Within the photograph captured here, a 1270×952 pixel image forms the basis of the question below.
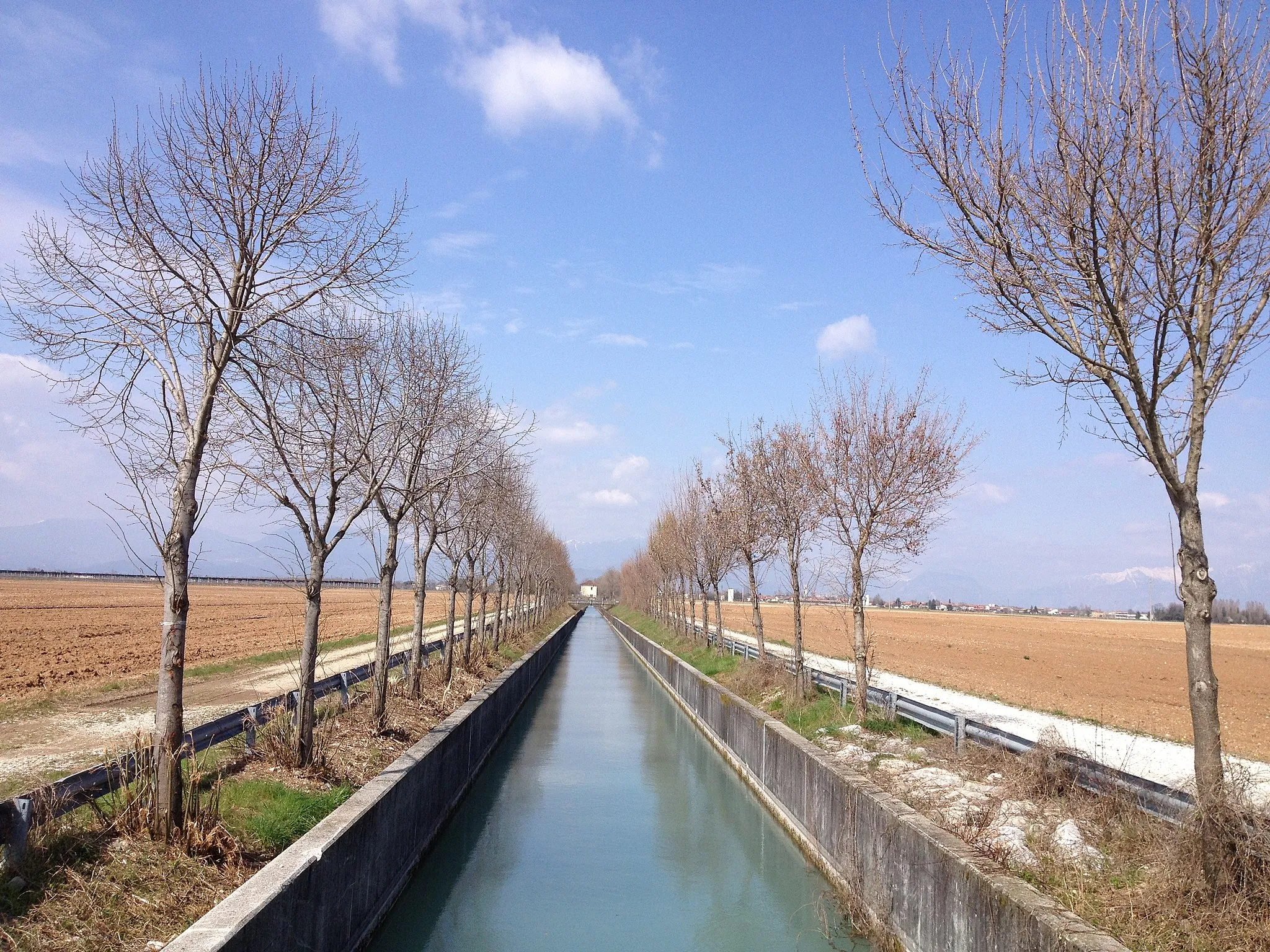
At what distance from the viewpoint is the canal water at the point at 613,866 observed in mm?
10781

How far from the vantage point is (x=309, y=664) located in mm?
11031

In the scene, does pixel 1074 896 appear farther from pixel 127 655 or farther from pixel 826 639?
pixel 826 639

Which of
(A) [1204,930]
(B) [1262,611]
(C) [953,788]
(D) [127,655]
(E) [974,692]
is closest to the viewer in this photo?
(A) [1204,930]

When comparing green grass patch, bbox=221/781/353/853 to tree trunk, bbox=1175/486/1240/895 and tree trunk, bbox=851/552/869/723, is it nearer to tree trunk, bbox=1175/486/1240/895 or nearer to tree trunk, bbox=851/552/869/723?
tree trunk, bbox=1175/486/1240/895

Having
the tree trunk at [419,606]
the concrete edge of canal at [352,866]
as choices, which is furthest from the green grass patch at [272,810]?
the tree trunk at [419,606]

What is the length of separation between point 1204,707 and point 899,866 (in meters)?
3.69

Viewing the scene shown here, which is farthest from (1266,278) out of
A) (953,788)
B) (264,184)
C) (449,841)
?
(449,841)

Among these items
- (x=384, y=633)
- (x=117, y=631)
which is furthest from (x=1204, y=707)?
(x=117, y=631)

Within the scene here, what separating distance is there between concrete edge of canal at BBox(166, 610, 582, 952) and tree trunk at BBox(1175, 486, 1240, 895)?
6156 millimetres

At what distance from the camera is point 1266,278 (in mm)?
6809

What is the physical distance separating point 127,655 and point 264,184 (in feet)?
78.5

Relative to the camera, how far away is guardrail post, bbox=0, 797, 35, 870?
650cm

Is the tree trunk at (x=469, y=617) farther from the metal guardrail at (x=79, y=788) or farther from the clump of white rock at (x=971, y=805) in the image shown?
Answer: the metal guardrail at (x=79, y=788)

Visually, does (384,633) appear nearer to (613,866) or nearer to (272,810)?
(613,866)
